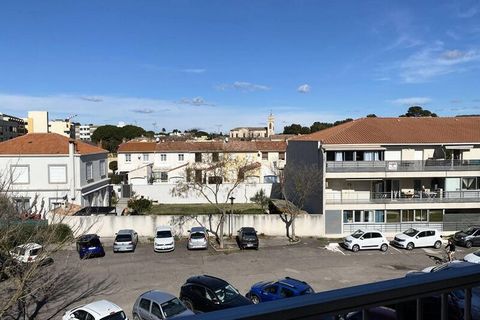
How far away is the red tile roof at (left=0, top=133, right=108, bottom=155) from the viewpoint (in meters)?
39.1

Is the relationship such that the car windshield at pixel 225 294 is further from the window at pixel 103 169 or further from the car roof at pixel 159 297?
the window at pixel 103 169

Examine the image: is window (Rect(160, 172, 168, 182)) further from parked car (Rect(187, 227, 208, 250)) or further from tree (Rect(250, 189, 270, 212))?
parked car (Rect(187, 227, 208, 250))

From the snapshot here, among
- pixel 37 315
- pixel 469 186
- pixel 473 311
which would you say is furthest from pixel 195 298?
pixel 469 186

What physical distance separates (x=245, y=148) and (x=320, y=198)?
1151 inches

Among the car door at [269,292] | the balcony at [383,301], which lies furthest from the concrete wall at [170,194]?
the balcony at [383,301]

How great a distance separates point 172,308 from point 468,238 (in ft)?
84.1

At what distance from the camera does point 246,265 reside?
27.6m

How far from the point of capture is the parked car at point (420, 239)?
32.2 meters

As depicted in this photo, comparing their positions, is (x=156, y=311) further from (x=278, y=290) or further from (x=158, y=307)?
(x=278, y=290)

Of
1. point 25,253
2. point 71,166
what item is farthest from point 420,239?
point 71,166

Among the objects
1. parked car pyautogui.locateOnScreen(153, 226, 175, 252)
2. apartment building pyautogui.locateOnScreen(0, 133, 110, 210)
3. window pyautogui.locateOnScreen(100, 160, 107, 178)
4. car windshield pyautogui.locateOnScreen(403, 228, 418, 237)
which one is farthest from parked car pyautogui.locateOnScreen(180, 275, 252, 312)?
window pyautogui.locateOnScreen(100, 160, 107, 178)

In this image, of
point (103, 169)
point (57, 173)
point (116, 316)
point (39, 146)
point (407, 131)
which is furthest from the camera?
point (103, 169)

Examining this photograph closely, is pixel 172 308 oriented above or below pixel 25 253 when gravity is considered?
below

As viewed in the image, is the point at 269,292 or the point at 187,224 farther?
the point at 187,224
